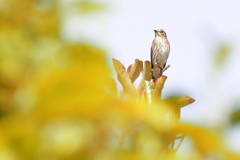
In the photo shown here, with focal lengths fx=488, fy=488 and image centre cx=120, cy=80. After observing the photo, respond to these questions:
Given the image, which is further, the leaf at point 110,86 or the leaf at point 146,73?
the leaf at point 146,73

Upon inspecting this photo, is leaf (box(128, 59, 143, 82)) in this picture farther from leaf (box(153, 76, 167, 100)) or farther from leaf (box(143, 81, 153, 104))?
leaf (box(153, 76, 167, 100))

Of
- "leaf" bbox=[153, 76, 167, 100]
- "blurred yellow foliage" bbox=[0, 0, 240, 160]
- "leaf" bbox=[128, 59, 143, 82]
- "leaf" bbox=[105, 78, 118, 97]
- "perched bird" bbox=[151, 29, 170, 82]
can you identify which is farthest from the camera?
"perched bird" bbox=[151, 29, 170, 82]

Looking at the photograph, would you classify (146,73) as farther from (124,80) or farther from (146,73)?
(124,80)

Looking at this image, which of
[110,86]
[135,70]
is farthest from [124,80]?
[110,86]

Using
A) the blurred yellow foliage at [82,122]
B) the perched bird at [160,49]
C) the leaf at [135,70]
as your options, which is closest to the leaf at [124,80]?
the leaf at [135,70]

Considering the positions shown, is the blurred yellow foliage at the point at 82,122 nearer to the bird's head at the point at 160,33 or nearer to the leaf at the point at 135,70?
the leaf at the point at 135,70

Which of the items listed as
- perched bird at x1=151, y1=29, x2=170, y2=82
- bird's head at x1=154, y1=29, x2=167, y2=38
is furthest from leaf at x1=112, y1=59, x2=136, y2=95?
bird's head at x1=154, y1=29, x2=167, y2=38

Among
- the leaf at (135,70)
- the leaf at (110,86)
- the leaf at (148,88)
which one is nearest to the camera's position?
the leaf at (110,86)
